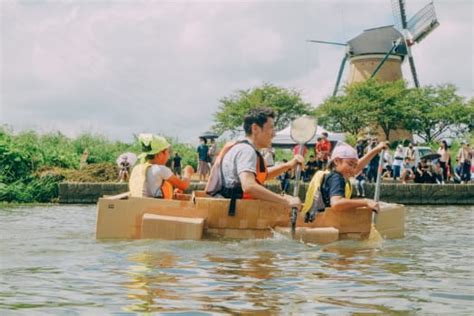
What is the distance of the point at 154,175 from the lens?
27.9 ft

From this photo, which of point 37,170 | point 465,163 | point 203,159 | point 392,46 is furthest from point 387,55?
point 37,170

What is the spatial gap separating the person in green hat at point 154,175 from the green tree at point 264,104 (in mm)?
52604

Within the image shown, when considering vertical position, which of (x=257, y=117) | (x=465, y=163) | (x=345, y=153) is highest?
(x=465, y=163)

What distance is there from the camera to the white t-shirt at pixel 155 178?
8.49 metres

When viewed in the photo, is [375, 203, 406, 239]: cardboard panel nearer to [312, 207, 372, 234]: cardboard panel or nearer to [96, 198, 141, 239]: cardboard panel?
[312, 207, 372, 234]: cardboard panel

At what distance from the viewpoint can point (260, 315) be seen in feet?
13.5

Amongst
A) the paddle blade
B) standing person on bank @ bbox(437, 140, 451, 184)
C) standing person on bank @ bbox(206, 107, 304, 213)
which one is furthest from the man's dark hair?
standing person on bank @ bbox(437, 140, 451, 184)

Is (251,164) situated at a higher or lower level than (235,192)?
higher

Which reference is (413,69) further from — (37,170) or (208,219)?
(208,219)

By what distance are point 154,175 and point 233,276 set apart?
10.0 feet

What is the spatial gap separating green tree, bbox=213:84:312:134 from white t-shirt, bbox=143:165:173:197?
52.8 m

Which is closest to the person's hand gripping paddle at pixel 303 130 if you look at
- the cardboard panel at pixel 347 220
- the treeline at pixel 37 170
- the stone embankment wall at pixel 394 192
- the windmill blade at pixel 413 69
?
the cardboard panel at pixel 347 220

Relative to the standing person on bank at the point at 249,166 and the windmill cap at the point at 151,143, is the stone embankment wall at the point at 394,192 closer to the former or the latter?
the windmill cap at the point at 151,143

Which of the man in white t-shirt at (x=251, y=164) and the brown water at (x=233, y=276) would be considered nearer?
the brown water at (x=233, y=276)
